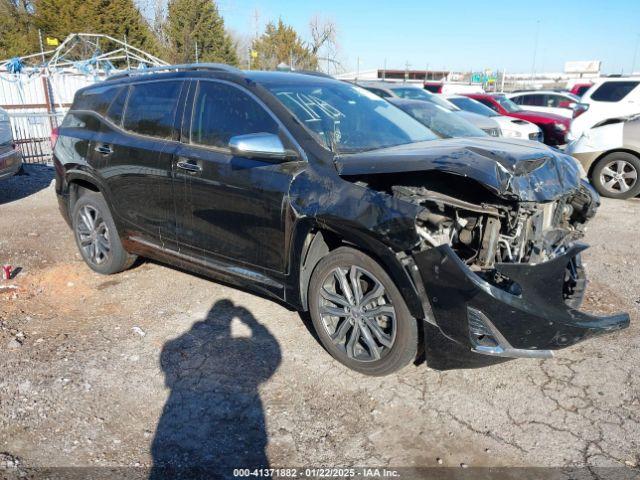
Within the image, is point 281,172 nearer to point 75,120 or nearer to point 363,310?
point 363,310

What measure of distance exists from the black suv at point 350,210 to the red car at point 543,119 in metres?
11.1

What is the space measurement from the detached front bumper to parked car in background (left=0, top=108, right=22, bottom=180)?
7.62 m

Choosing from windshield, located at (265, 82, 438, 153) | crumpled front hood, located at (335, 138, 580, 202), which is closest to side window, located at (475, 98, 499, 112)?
windshield, located at (265, 82, 438, 153)

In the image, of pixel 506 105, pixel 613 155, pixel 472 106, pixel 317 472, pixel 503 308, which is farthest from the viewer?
pixel 506 105

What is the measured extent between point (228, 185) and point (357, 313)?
129cm

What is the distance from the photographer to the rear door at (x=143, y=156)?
14.1 ft

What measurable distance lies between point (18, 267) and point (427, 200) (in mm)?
4567

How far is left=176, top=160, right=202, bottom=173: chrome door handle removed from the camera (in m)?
3.98

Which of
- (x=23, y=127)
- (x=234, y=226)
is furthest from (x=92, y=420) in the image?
(x=23, y=127)

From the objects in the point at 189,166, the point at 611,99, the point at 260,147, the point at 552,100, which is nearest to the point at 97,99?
the point at 189,166

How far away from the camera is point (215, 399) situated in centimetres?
324

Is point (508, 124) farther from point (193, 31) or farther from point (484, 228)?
point (193, 31)

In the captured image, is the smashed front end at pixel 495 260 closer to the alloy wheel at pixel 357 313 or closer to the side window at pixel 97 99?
the alloy wheel at pixel 357 313

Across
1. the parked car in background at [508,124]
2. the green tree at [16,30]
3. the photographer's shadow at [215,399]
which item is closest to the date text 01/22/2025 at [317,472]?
the photographer's shadow at [215,399]
